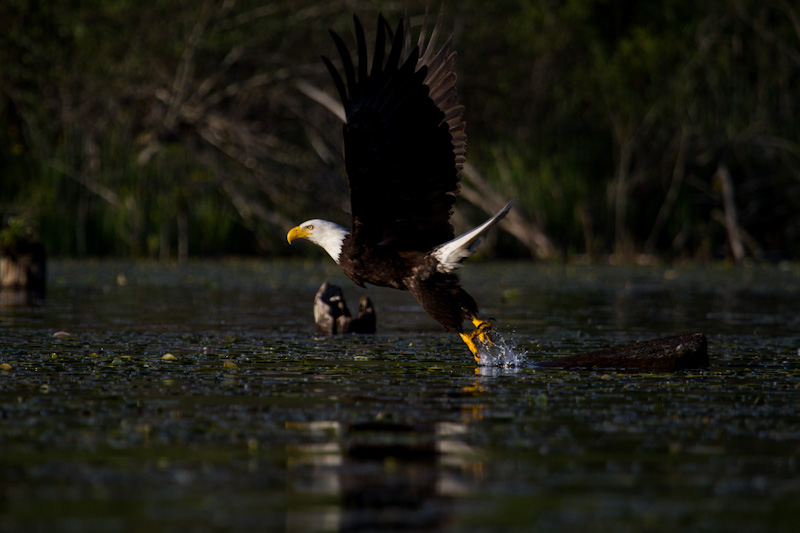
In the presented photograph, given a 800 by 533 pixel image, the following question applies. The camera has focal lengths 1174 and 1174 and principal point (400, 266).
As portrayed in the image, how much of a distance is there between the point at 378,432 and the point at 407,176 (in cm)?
304

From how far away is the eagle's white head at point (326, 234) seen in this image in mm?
7777

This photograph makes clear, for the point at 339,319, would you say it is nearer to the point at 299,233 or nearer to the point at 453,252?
the point at 299,233

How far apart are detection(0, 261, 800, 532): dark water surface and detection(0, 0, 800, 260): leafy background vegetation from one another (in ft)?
32.5

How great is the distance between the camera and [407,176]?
286 inches

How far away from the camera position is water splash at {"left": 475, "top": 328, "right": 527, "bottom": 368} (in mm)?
6954

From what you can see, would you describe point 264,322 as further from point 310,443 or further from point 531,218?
point 531,218

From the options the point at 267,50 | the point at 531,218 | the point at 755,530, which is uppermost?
the point at 267,50

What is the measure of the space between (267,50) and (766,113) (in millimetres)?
8710

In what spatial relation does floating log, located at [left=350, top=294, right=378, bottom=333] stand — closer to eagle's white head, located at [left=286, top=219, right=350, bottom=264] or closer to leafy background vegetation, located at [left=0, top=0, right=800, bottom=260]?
eagle's white head, located at [left=286, top=219, right=350, bottom=264]

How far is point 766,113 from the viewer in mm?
19281

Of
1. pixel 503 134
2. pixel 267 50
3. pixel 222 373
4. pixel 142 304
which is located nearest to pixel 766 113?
pixel 503 134

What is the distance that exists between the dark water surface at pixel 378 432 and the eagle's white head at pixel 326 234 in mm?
676

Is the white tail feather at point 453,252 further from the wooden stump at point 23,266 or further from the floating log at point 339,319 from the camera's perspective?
the wooden stump at point 23,266

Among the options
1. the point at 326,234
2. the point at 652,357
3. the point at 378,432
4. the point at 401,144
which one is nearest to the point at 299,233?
the point at 326,234
